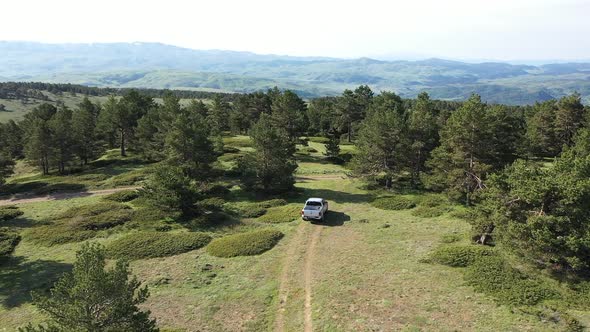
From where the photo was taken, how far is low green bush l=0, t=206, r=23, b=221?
39.9 m

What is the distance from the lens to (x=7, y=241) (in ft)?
106

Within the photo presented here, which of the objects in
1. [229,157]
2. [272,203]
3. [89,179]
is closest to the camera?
[272,203]

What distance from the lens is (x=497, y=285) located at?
2147 cm

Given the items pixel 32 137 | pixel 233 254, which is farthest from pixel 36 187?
pixel 233 254

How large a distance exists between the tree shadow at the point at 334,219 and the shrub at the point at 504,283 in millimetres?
13271

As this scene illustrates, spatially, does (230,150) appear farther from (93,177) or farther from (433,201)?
(433,201)

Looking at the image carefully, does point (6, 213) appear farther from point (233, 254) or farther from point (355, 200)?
point (355, 200)

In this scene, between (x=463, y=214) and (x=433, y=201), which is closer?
(x=463, y=214)

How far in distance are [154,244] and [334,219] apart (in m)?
16.8

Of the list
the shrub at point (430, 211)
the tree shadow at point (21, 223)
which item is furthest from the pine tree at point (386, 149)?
the tree shadow at point (21, 223)

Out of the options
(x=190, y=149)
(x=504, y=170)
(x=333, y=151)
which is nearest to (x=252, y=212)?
(x=190, y=149)

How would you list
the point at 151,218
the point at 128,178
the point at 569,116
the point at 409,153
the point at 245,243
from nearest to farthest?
1. the point at 245,243
2. the point at 151,218
3. the point at 409,153
4. the point at 128,178
5. the point at 569,116

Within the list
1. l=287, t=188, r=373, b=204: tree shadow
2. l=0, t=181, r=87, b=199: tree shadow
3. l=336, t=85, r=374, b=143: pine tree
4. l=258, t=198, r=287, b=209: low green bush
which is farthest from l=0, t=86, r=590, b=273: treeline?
l=0, t=181, r=87, b=199: tree shadow

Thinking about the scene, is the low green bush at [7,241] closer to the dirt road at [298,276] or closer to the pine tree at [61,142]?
the dirt road at [298,276]
